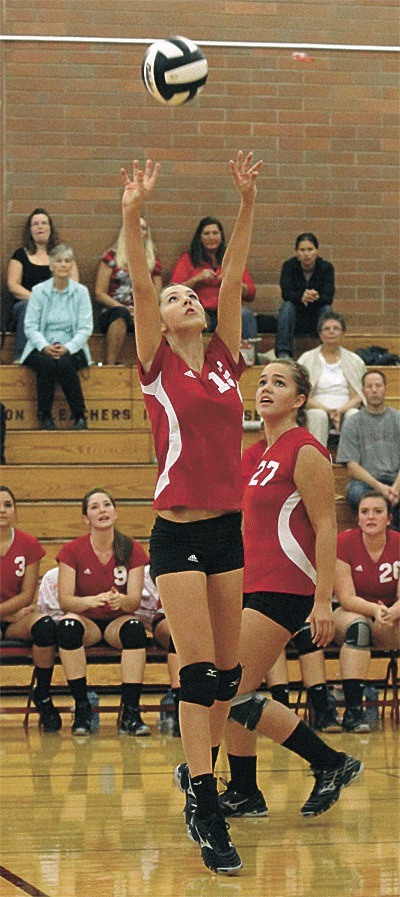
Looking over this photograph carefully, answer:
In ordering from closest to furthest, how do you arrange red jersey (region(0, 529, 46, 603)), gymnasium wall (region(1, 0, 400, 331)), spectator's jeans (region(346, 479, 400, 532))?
red jersey (region(0, 529, 46, 603))
spectator's jeans (region(346, 479, 400, 532))
gymnasium wall (region(1, 0, 400, 331))

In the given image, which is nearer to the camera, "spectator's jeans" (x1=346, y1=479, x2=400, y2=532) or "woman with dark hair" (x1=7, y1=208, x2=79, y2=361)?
"spectator's jeans" (x1=346, y1=479, x2=400, y2=532)

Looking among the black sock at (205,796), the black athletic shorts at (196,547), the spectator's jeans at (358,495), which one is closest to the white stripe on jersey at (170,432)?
the black athletic shorts at (196,547)

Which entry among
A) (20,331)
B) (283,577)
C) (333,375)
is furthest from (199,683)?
(20,331)

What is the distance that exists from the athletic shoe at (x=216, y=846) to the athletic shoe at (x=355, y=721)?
9.48ft

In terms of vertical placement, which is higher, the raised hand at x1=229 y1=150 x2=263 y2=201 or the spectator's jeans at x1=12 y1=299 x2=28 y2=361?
the raised hand at x1=229 y1=150 x2=263 y2=201

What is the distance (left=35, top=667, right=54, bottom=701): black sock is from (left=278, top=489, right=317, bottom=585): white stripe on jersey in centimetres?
274

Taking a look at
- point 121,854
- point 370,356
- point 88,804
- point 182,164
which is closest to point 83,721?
point 88,804

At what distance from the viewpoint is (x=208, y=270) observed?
9383 millimetres

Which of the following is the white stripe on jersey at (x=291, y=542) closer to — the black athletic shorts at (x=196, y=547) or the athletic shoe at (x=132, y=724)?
the black athletic shorts at (x=196, y=547)

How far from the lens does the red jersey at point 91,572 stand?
6.71 meters

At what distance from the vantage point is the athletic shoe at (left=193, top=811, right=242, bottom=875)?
3.46m

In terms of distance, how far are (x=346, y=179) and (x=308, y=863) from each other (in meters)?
7.66

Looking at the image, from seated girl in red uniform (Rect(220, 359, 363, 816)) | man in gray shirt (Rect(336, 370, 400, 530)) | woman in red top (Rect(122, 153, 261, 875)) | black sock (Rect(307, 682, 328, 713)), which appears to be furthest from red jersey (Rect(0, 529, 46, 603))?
woman in red top (Rect(122, 153, 261, 875))

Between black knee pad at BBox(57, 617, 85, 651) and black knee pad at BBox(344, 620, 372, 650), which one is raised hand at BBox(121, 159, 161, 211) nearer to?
black knee pad at BBox(57, 617, 85, 651)
